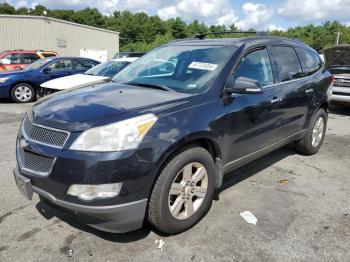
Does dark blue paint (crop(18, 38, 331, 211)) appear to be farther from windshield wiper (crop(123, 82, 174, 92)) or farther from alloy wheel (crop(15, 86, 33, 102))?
alloy wheel (crop(15, 86, 33, 102))

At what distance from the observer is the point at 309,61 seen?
546 cm

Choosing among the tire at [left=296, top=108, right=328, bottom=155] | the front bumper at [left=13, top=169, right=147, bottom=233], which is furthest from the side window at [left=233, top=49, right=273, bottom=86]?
the front bumper at [left=13, top=169, right=147, bottom=233]

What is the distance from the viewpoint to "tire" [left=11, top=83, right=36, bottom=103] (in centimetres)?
1121

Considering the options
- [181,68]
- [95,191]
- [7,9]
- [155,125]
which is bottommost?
[95,191]

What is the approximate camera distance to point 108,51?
37.2 m

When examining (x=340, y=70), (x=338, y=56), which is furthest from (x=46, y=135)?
(x=338, y=56)

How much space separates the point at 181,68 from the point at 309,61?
2.45m

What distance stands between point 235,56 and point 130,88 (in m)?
1.17

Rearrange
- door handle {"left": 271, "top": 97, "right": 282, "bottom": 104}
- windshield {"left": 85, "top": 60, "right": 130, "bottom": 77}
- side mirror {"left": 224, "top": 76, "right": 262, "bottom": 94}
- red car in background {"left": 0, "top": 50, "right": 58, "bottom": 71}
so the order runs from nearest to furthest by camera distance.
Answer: side mirror {"left": 224, "top": 76, "right": 262, "bottom": 94}
door handle {"left": 271, "top": 97, "right": 282, "bottom": 104}
windshield {"left": 85, "top": 60, "right": 130, "bottom": 77}
red car in background {"left": 0, "top": 50, "right": 58, "bottom": 71}

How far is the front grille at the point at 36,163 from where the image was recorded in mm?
2840

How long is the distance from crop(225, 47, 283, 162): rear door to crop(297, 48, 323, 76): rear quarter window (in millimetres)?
1121

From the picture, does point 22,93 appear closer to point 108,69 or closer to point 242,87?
point 108,69

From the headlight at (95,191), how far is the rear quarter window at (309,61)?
3.61 meters

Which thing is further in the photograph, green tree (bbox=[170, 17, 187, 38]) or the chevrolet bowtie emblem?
green tree (bbox=[170, 17, 187, 38])
